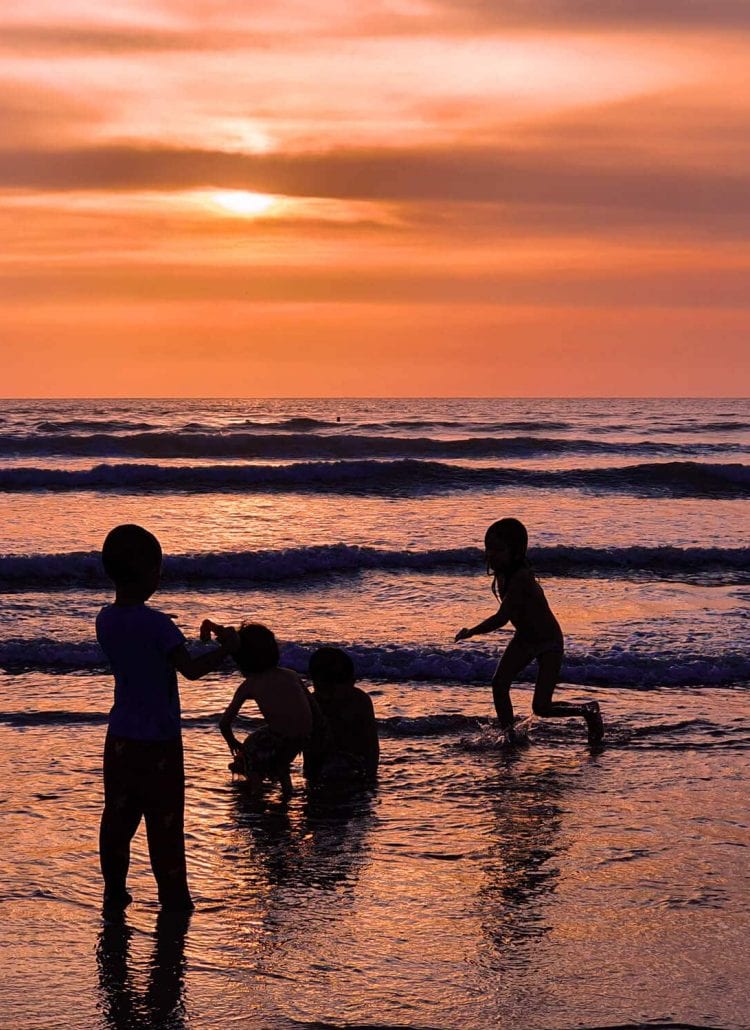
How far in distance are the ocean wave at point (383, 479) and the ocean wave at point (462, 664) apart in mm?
17687

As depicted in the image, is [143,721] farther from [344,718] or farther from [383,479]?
[383,479]

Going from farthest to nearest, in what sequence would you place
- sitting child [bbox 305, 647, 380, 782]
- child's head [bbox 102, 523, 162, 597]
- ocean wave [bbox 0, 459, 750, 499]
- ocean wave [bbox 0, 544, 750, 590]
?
1. ocean wave [bbox 0, 459, 750, 499]
2. ocean wave [bbox 0, 544, 750, 590]
3. sitting child [bbox 305, 647, 380, 782]
4. child's head [bbox 102, 523, 162, 597]

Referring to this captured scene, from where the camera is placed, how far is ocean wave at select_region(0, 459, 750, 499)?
29250mm

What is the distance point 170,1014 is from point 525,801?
2.93 metres

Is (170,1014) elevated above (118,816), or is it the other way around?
(118,816)

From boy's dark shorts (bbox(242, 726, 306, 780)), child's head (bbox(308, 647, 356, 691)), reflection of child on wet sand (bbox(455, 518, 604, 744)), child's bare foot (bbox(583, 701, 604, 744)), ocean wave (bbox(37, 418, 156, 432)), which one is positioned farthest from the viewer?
ocean wave (bbox(37, 418, 156, 432))

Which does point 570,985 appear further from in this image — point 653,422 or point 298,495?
point 653,422

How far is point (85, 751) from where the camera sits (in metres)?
7.38

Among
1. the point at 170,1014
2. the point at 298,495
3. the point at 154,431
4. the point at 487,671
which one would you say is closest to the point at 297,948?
the point at 170,1014

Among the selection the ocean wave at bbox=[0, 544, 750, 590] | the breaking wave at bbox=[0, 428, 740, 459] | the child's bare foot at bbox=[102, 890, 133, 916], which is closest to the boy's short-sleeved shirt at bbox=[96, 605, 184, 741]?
the child's bare foot at bbox=[102, 890, 133, 916]

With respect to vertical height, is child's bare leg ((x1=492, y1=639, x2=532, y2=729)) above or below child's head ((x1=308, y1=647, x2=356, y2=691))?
below

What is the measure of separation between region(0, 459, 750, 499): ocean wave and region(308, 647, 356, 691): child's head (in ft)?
69.4

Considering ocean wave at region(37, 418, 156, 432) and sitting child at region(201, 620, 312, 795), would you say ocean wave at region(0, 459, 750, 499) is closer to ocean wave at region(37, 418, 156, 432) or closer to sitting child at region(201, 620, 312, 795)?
ocean wave at region(37, 418, 156, 432)

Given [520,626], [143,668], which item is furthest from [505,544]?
[143,668]
